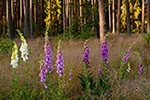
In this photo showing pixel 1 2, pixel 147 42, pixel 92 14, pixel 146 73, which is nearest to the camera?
pixel 146 73

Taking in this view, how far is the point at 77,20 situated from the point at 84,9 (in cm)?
134

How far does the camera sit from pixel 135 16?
30781 millimetres

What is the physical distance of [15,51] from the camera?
2174 millimetres

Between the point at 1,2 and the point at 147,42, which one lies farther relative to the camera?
the point at 1,2

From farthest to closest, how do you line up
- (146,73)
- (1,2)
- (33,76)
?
(1,2), (146,73), (33,76)

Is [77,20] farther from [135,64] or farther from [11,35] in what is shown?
[135,64]

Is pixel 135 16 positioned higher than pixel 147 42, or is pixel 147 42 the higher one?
pixel 135 16

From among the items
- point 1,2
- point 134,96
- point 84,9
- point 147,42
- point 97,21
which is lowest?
point 134,96

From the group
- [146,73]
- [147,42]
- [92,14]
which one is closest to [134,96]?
[146,73]

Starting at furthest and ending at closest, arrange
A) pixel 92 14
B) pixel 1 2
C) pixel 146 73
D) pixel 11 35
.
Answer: pixel 1 2, pixel 11 35, pixel 92 14, pixel 146 73

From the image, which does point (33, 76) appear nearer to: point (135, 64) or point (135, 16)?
point (135, 64)

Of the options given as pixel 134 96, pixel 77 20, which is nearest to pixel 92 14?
pixel 77 20

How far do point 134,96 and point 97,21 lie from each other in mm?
11028

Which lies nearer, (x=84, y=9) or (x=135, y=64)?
(x=135, y=64)
